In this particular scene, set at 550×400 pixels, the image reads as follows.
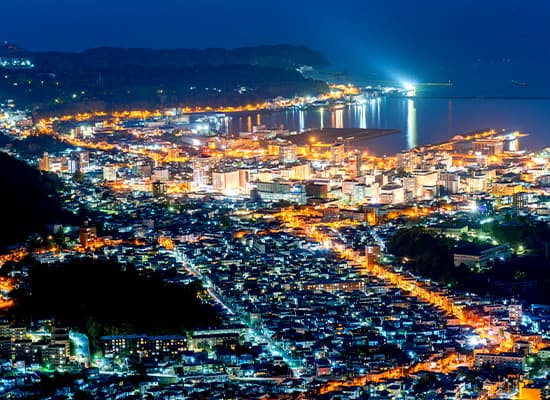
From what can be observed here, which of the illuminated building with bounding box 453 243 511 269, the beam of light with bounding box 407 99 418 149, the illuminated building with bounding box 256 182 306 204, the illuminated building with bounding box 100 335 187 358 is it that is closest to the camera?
the illuminated building with bounding box 100 335 187 358

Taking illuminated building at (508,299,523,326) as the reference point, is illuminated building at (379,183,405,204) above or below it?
above

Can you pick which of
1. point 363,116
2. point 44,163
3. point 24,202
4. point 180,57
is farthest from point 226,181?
point 180,57

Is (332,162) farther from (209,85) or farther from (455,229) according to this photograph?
(209,85)

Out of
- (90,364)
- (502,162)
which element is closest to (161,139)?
(502,162)

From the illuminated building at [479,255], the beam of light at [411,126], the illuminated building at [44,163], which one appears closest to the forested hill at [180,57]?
the beam of light at [411,126]

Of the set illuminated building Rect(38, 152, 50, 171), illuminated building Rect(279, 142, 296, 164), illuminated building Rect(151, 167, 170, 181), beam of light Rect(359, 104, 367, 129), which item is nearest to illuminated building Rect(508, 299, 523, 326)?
illuminated building Rect(151, 167, 170, 181)

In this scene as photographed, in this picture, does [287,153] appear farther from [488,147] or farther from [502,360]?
[502,360]

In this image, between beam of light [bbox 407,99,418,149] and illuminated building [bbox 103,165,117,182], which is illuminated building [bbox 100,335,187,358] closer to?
illuminated building [bbox 103,165,117,182]

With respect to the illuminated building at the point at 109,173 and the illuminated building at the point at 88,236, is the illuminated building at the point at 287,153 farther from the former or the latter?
the illuminated building at the point at 88,236
